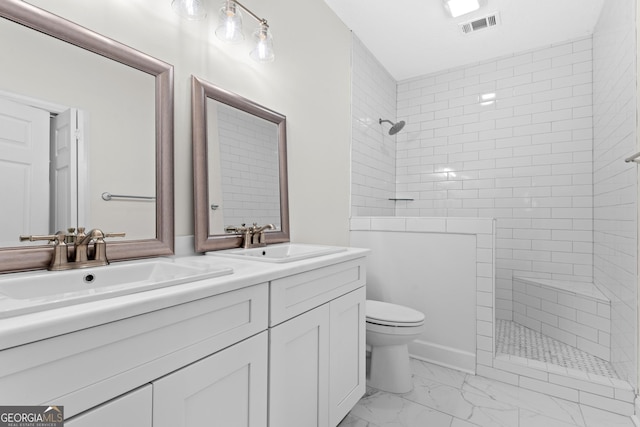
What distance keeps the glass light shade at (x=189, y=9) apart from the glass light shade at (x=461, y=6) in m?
1.81

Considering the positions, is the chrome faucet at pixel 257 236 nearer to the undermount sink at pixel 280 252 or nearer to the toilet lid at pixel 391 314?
the undermount sink at pixel 280 252

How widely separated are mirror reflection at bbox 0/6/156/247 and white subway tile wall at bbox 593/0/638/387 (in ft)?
7.87

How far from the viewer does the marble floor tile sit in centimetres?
162

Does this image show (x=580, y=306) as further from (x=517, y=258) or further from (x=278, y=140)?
(x=278, y=140)

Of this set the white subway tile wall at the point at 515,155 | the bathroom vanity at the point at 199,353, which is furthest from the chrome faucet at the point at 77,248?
the white subway tile wall at the point at 515,155

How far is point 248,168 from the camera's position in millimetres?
1723

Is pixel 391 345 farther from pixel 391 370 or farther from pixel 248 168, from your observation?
pixel 248 168

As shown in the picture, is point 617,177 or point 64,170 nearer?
point 64,170

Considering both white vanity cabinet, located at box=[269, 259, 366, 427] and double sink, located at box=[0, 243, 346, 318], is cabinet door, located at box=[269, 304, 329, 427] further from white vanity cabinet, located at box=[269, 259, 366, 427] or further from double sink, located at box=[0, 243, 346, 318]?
double sink, located at box=[0, 243, 346, 318]

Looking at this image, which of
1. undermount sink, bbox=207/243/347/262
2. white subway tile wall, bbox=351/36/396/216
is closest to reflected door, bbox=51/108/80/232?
undermount sink, bbox=207/243/347/262

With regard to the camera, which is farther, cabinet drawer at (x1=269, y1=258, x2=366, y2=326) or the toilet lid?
the toilet lid

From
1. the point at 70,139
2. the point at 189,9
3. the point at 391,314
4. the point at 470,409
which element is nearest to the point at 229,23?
the point at 189,9

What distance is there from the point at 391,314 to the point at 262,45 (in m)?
1.68

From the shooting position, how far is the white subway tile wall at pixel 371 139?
2.77m
